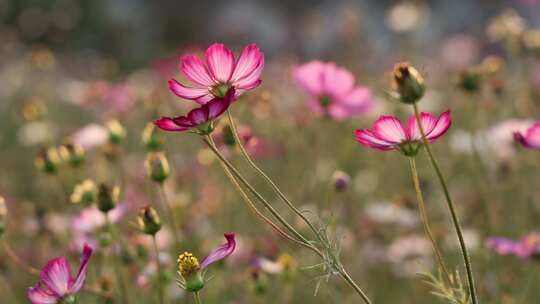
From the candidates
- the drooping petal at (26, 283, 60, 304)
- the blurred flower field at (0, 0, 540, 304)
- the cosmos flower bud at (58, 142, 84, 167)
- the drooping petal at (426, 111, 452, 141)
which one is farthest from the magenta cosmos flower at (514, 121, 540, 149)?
the cosmos flower bud at (58, 142, 84, 167)

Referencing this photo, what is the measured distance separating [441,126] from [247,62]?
0.20 m

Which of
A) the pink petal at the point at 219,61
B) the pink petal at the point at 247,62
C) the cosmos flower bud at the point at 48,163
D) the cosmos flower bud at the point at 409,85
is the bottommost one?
the cosmos flower bud at the point at 48,163

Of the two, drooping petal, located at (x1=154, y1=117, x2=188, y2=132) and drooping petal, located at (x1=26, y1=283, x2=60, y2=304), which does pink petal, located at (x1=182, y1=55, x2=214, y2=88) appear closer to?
drooping petal, located at (x1=154, y1=117, x2=188, y2=132)

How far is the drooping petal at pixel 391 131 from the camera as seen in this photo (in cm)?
67

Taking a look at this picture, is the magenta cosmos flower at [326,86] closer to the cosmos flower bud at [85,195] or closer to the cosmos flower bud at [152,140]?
the cosmos flower bud at [152,140]

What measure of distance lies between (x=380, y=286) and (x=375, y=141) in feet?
3.68

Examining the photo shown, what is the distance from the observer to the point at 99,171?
1.72 m

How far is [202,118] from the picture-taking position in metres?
0.65

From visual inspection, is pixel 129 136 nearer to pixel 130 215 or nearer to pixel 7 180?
pixel 7 180

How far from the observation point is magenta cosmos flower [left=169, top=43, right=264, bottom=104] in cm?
70

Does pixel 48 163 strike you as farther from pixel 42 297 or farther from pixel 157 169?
pixel 42 297

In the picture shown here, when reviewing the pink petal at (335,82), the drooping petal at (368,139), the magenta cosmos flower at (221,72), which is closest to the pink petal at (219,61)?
the magenta cosmos flower at (221,72)

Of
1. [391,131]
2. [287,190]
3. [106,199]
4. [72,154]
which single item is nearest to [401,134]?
[391,131]

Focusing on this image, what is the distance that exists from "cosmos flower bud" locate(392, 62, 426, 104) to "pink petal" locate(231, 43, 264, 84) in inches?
5.3
